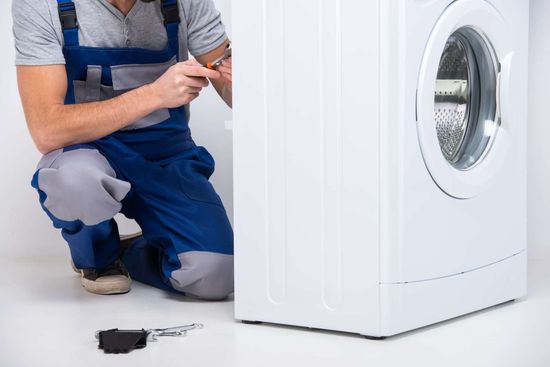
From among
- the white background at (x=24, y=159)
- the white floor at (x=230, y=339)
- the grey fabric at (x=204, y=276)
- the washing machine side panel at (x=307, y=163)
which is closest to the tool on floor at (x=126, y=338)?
the white floor at (x=230, y=339)

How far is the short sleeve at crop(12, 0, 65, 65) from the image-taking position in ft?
7.82

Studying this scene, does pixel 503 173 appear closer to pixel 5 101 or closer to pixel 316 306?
pixel 316 306

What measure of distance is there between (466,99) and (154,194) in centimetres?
92

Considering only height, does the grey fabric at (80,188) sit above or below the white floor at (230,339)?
above

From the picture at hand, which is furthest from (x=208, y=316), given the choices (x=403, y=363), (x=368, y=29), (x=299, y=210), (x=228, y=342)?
(x=368, y=29)

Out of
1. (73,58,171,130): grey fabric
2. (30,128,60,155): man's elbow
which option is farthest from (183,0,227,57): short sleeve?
(30,128,60,155): man's elbow

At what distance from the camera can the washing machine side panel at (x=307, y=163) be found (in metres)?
1.96

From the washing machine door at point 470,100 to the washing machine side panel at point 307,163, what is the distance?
0.65ft

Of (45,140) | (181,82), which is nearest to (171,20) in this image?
(181,82)

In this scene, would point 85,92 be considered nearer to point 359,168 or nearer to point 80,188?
point 80,188

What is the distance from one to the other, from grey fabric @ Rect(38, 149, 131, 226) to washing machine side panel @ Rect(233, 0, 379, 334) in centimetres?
45

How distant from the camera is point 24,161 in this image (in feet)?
10.7

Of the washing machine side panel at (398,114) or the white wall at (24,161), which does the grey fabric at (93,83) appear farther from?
the washing machine side panel at (398,114)

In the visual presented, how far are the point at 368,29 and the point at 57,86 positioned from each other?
0.92 meters
